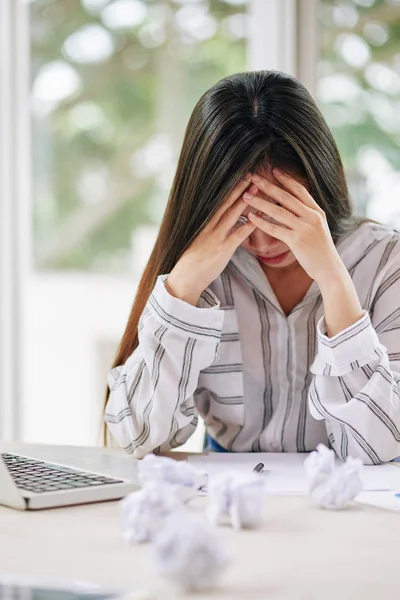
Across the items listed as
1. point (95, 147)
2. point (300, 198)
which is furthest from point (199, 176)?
point (95, 147)

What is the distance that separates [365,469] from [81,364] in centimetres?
234

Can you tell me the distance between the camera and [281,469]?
1.31 meters

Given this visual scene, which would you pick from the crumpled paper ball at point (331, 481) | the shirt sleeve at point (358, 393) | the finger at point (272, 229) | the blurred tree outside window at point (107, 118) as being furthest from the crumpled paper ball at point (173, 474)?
the blurred tree outside window at point (107, 118)

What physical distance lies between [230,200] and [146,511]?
0.65 m

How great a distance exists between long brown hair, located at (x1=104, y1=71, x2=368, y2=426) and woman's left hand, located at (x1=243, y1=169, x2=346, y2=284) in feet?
0.12

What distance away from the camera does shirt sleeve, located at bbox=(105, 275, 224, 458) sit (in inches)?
56.8

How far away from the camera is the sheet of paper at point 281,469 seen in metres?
1.20

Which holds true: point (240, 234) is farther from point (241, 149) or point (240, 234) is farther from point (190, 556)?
point (190, 556)

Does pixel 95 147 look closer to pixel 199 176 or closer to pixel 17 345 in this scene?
pixel 17 345

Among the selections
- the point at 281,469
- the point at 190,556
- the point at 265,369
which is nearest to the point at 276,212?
the point at 265,369

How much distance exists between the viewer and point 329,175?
1516 mm

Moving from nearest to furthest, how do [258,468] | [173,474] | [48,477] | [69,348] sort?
1. [173,474]
2. [48,477]
3. [258,468]
4. [69,348]

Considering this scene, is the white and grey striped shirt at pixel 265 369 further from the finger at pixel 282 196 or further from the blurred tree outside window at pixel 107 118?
the blurred tree outside window at pixel 107 118

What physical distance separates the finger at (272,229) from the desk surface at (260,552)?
471mm
